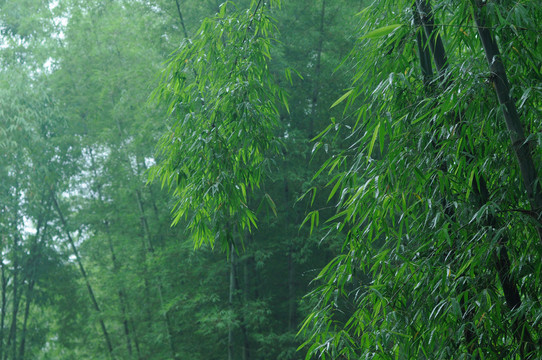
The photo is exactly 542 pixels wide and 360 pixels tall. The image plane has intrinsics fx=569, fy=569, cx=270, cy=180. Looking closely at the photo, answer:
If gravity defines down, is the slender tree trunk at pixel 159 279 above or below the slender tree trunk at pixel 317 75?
below

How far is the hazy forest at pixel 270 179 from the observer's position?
5.00ft

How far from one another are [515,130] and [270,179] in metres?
3.49

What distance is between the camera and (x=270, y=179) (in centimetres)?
488

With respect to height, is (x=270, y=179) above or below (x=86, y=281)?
above

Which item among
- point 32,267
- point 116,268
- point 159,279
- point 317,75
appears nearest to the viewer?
point 159,279

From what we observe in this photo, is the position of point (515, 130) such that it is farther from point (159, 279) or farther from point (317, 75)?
point (159, 279)

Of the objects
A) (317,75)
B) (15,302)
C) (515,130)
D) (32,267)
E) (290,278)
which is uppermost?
(317,75)

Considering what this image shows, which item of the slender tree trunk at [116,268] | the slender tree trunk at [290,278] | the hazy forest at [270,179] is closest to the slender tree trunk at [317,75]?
the hazy forest at [270,179]

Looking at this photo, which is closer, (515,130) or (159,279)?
(515,130)

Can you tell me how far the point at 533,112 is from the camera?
1.54 meters

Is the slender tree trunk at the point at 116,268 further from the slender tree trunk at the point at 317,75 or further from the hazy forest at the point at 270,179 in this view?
the slender tree trunk at the point at 317,75

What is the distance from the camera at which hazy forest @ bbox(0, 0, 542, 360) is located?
1524mm

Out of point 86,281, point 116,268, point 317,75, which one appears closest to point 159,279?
point 116,268

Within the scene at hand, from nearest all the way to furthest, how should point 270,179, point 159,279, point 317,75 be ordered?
point 270,179, point 159,279, point 317,75
